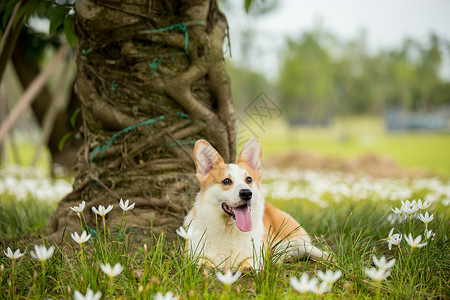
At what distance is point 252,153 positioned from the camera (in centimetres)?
284

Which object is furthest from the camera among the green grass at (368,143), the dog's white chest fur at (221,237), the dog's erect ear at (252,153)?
the green grass at (368,143)

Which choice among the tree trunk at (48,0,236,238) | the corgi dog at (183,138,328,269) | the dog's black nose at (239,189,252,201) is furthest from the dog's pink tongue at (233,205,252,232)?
the tree trunk at (48,0,236,238)

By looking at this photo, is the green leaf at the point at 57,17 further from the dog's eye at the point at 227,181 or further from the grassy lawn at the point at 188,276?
the dog's eye at the point at 227,181

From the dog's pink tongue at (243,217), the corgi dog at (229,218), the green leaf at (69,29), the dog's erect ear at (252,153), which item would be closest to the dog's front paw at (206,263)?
the corgi dog at (229,218)

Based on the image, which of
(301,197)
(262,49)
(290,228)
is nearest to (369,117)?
(262,49)

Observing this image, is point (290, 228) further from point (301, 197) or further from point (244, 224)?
point (301, 197)

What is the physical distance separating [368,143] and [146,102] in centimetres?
2220

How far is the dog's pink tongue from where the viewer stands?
2441 mm

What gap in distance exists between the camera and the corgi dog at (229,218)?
2.47 metres

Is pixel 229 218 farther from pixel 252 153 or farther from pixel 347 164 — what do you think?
pixel 347 164

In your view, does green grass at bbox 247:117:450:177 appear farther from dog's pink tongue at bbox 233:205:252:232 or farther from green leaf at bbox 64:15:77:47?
green leaf at bbox 64:15:77:47

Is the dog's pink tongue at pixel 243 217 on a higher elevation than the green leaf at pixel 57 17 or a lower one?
lower

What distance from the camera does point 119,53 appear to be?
330 centimetres

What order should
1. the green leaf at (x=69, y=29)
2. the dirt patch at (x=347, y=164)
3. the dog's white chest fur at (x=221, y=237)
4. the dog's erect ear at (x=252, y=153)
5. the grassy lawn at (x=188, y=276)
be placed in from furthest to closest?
the dirt patch at (x=347, y=164) < the green leaf at (x=69, y=29) < the dog's erect ear at (x=252, y=153) < the dog's white chest fur at (x=221, y=237) < the grassy lawn at (x=188, y=276)
